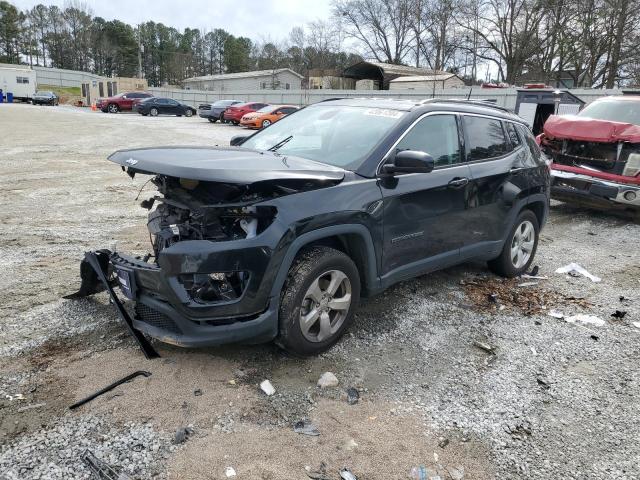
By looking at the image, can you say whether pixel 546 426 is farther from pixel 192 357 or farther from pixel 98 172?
pixel 98 172

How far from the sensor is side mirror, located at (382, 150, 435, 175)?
11.6 feet

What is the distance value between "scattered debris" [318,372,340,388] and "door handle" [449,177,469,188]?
1971mm

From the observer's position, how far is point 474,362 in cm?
367

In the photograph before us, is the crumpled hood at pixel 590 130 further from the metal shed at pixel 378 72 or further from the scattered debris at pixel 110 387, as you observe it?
the metal shed at pixel 378 72

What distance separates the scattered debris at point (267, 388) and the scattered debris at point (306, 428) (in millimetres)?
316

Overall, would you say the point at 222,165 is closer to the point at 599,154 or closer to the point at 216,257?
the point at 216,257

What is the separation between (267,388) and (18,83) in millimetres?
59105

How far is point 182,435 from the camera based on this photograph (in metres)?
2.69

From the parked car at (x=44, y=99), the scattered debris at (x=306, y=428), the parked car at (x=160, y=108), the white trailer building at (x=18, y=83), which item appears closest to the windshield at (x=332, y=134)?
the scattered debris at (x=306, y=428)

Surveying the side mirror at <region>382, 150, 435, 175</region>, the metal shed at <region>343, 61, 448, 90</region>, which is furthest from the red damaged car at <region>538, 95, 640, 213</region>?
the metal shed at <region>343, 61, 448, 90</region>

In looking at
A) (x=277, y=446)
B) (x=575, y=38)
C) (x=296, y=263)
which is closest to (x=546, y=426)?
(x=277, y=446)

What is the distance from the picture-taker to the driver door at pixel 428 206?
3.80 metres

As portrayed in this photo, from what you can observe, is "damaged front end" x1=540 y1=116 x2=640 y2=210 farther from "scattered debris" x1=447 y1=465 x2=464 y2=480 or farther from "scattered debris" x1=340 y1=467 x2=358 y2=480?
"scattered debris" x1=340 y1=467 x2=358 y2=480

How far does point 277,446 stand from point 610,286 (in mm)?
4370
